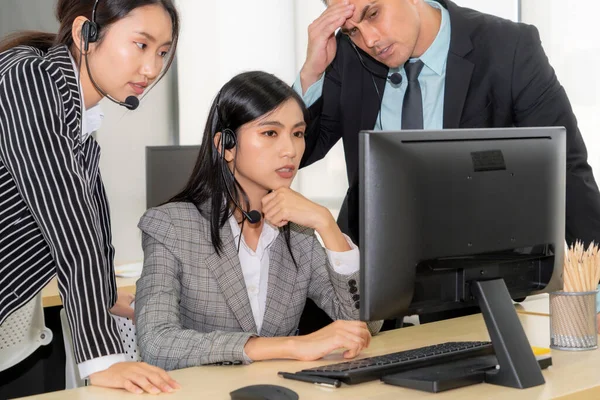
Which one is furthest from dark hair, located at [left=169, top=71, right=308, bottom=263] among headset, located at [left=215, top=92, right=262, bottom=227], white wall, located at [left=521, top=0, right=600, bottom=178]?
white wall, located at [left=521, top=0, right=600, bottom=178]

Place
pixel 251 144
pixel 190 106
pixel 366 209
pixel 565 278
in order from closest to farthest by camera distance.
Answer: pixel 366 209 → pixel 565 278 → pixel 251 144 → pixel 190 106

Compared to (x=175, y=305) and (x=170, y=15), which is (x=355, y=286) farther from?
(x=170, y=15)

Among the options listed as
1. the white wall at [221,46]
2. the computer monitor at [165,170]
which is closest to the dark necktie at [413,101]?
the computer monitor at [165,170]

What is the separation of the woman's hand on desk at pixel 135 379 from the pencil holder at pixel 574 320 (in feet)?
2.49

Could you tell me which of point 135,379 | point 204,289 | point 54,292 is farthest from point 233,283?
point 54,292

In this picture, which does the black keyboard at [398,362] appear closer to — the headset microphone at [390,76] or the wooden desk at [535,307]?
the wooden desk at [535,307]

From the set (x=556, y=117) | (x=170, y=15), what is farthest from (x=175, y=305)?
(x=556, y=117)

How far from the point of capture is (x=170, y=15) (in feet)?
5.57

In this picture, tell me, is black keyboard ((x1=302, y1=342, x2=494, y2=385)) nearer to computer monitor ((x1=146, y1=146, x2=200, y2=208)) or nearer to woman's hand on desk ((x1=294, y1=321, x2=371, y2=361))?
woman's hand on desk ((x1=294, y1=321, x2=371, y2=361))

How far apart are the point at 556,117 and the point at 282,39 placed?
3.04 metres

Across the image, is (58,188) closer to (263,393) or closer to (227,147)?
(263,393)

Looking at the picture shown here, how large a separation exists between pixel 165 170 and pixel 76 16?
152 cm

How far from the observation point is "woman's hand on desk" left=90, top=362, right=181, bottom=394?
131cm

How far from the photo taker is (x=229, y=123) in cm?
194
